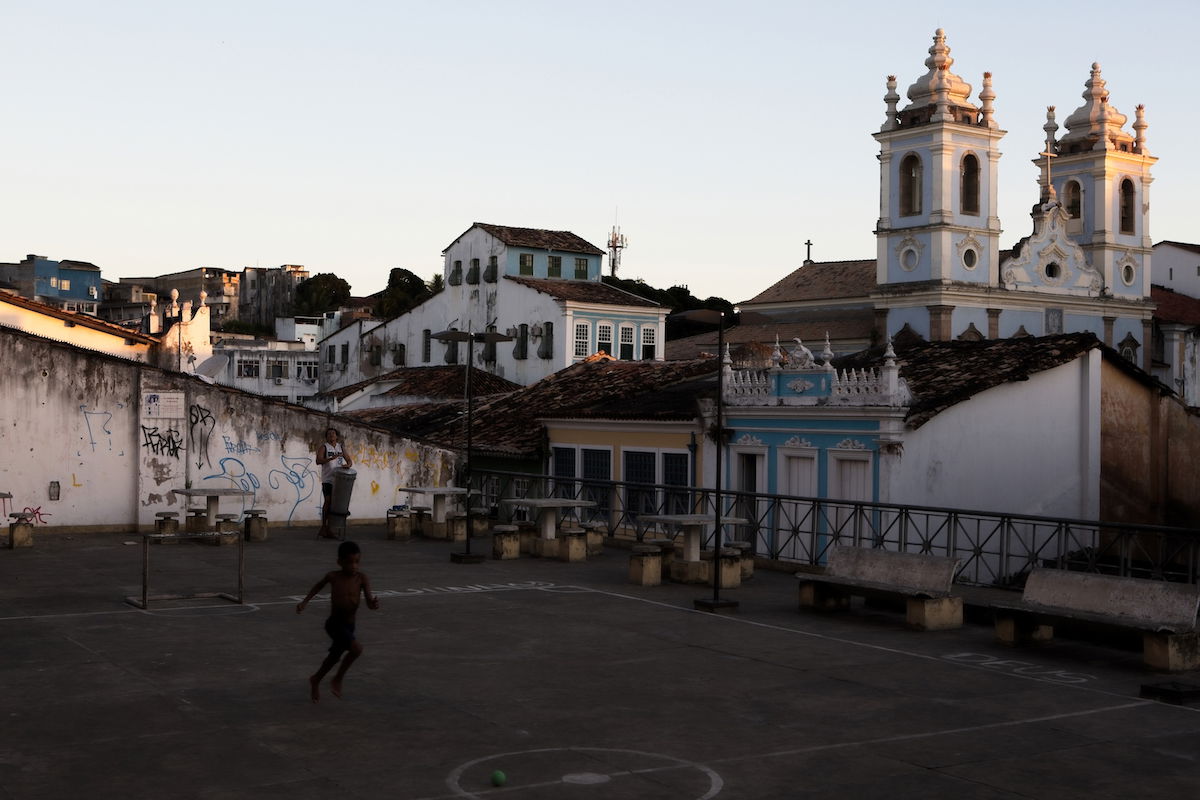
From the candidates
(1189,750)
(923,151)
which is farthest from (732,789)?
(923,151)

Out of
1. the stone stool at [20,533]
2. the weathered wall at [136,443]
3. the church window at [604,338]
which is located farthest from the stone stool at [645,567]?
the church window at [604,338]

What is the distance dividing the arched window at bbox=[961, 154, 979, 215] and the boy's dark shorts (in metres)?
58.0

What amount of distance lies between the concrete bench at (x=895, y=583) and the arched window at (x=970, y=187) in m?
51.4

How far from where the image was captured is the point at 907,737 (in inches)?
391

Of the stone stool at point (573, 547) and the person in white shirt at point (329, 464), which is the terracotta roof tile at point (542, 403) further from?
the stone stool at point (573, 547)

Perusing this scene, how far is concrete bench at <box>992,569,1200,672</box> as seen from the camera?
12.5m

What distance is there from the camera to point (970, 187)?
64562mm

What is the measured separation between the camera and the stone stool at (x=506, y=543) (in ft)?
69.5

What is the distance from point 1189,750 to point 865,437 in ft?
47.4

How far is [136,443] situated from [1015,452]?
55.9 feet

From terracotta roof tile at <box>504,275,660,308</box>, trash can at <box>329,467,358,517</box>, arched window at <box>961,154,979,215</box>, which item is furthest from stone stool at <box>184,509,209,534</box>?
arched window at <box>961,154,979,215</box>

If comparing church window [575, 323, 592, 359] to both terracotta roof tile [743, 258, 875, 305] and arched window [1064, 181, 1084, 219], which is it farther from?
arched window [1064, 181, 1084, 219]

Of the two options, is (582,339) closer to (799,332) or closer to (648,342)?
(648,342)

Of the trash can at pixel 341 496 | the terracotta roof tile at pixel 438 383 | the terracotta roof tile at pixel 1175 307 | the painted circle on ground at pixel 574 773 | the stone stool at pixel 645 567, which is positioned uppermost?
the terracotta roof tile at pixel 1175 307
